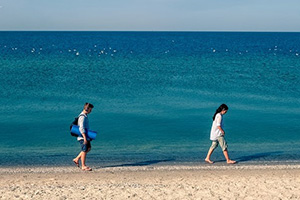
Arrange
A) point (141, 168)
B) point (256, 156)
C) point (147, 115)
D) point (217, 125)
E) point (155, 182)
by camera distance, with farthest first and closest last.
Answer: point (147, 115), point (256, 156), point (141, 168), point (217, 125), point (155, 182)

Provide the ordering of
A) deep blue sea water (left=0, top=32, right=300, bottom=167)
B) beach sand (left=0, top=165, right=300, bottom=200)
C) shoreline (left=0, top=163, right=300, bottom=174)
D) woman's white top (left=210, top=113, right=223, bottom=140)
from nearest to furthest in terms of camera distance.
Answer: beach sand (left=0, top=165, right=300, bottom=200) < woman's white top (left=210, top=113, right=223, bottom=140) < shoreline (left=0, top=163, right=300, bottom=174) < deep blue sea water (left=0, top=32, right=300, bottom=167)

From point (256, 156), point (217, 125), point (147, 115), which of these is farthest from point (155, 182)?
point (147, 115)

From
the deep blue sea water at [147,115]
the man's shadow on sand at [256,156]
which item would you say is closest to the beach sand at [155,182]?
the man's shadow on sand at [256,156]

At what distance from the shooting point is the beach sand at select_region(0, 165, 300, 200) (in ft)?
30.5

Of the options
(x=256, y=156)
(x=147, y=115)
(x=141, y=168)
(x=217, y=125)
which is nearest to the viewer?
(x=217, y=125)

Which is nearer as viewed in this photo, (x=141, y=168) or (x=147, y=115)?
(x=141, y=168)

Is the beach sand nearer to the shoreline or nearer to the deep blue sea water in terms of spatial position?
the shoreline

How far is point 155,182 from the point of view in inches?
415

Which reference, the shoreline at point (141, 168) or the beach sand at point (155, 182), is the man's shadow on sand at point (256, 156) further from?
the beach sand at point (155, 182)

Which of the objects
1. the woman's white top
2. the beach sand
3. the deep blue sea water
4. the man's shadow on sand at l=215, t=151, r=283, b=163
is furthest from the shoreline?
the woman's white top

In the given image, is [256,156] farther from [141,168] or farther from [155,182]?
Answer: [155,182]

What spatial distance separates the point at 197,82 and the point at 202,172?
20664mm

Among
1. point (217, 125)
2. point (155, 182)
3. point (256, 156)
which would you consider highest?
point (217, 125)

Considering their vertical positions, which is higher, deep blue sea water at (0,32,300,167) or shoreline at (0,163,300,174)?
deep blue sea water at (0,32,300,167)
